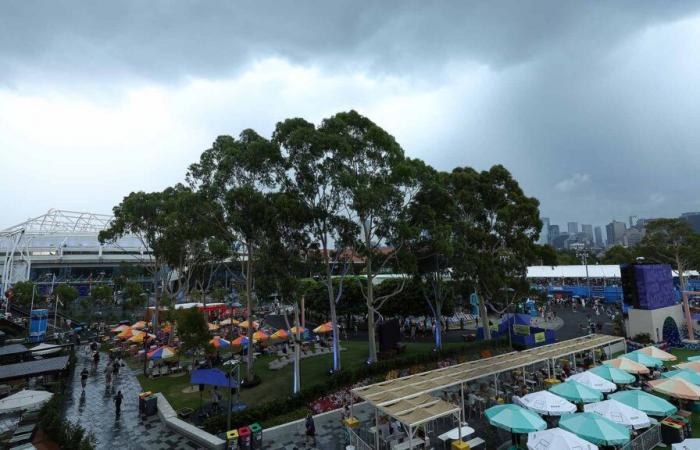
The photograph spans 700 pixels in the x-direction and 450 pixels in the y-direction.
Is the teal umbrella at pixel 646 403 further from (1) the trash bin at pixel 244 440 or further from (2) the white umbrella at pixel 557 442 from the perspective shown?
(1) the trash bin at pixel 244 440

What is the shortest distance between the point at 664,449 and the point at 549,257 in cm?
1790

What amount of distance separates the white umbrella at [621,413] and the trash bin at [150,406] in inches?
782

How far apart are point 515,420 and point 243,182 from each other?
718 inches

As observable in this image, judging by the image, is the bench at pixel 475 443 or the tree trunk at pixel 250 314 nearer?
the bench at pixel 475 443

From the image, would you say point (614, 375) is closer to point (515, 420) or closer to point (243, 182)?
point (515, 420)

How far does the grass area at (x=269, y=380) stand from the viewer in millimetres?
20516

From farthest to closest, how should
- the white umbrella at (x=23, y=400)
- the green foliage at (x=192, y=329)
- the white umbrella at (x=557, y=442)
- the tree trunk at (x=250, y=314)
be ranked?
1. the tree trunk at (x=250, y=314)
2. the green foliage at (x=192, y=329)
3. the white umbrella at (x=23, y=400)
4. the white umbrella at (x=557, y=442)

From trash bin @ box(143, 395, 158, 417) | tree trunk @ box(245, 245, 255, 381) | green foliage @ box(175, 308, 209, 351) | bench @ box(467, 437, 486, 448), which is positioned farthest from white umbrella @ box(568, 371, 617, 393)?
trash bin @ box(143, 395, 158, 417)

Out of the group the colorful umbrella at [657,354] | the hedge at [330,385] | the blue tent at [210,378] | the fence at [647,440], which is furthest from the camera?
the colorful umbrella at [657,354]

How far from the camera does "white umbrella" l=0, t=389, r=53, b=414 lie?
16375 mm

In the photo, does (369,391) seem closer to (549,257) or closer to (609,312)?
(549,257)

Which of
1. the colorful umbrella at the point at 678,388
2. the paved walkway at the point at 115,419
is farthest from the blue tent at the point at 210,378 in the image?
the colorful umbrella at the point at 678,388

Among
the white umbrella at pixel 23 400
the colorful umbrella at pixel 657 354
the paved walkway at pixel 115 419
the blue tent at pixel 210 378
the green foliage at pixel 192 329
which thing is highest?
the green foliage at pixel 192 329

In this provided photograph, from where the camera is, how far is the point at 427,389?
1498cm
